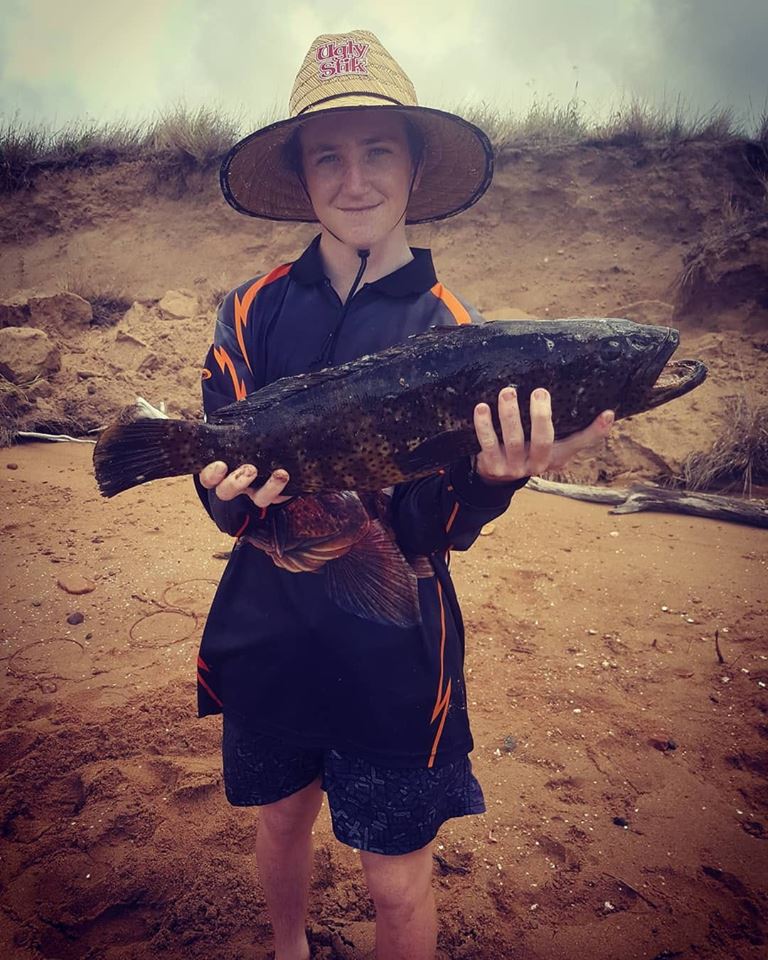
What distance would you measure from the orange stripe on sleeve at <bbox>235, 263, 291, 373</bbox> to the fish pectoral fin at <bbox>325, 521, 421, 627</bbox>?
721 mm

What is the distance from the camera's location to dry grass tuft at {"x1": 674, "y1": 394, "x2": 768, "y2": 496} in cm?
710

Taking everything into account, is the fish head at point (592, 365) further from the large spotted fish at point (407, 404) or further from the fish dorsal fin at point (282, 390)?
the fish dorsal fin at point (282, 390)

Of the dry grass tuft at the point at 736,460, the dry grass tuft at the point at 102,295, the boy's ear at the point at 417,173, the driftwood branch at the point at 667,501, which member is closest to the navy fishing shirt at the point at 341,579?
the boy's ear at the point at 417,173

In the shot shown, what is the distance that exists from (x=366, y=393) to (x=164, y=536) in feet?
15.4

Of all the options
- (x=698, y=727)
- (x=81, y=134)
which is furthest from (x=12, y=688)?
(x=81, y=134)

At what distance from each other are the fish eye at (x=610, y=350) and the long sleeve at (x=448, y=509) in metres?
0.42

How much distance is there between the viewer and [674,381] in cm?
176

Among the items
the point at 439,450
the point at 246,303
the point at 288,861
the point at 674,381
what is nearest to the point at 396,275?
the point at 246,303

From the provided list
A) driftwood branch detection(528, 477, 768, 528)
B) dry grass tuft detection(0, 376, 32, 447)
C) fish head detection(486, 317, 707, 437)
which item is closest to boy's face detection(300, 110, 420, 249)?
fish head detection(486, 317, 707, 437)

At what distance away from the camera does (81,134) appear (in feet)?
46.4

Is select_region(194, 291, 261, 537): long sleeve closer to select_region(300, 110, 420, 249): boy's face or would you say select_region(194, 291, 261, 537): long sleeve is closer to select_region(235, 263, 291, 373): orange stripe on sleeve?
select_region(235, 263, 291, 373): orange stripe on sleeve

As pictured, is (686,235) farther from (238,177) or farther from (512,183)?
(238,177)

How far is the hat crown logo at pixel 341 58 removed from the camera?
1937mm

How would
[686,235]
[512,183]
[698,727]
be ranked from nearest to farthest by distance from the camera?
[698,727] → [686,235] → [512,183]
